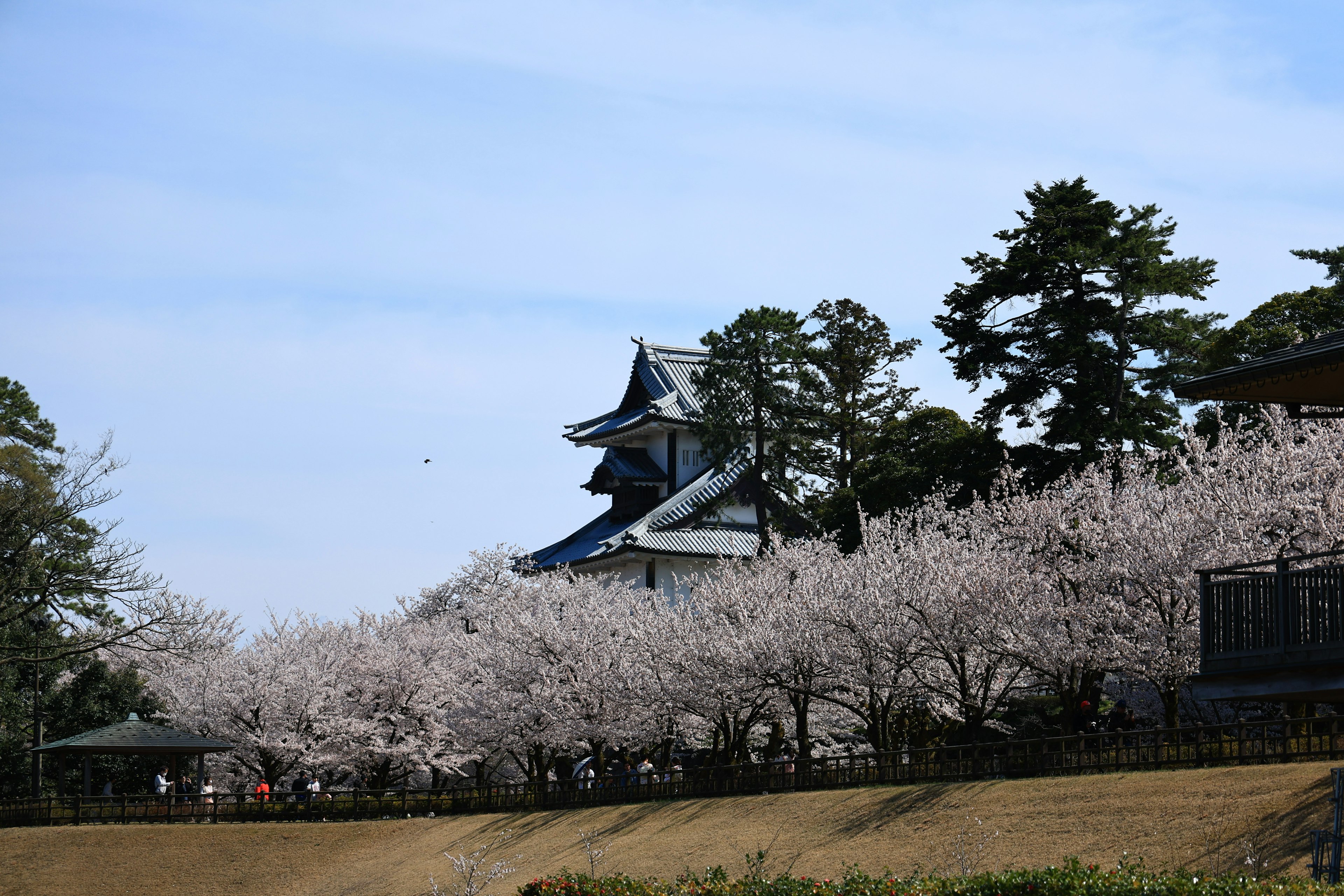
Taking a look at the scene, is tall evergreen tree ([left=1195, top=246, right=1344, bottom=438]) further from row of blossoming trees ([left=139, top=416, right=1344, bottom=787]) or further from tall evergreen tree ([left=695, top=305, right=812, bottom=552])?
tall evergreen tree ([left=695, top=305, right=812, bottom=552])

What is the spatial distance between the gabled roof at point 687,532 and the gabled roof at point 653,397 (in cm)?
296

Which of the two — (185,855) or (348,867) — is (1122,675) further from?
(185,855)

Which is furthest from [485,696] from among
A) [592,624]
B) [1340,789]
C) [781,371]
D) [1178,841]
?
[1340,789]

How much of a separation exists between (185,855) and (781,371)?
75.9 ft

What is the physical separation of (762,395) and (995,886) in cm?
3156

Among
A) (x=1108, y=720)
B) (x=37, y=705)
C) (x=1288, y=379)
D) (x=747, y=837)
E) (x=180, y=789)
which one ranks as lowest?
(x=180, y=789)

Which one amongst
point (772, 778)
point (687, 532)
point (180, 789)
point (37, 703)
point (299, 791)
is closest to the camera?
point (772, 778)

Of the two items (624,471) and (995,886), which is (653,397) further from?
(995,886)

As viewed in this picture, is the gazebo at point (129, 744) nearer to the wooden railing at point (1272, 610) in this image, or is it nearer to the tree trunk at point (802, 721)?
the tree trunk at point (802, 721)

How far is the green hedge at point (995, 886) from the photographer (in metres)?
11.1

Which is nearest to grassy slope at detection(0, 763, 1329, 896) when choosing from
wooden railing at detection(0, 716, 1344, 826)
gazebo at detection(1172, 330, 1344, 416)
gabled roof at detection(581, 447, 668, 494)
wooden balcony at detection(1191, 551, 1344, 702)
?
wooden railing at detection(0, 716, 1344, 826)

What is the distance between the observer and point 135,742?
33.8m

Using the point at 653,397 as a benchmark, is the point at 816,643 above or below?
below

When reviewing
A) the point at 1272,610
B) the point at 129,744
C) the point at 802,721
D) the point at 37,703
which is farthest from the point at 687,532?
the point at 1272,610
